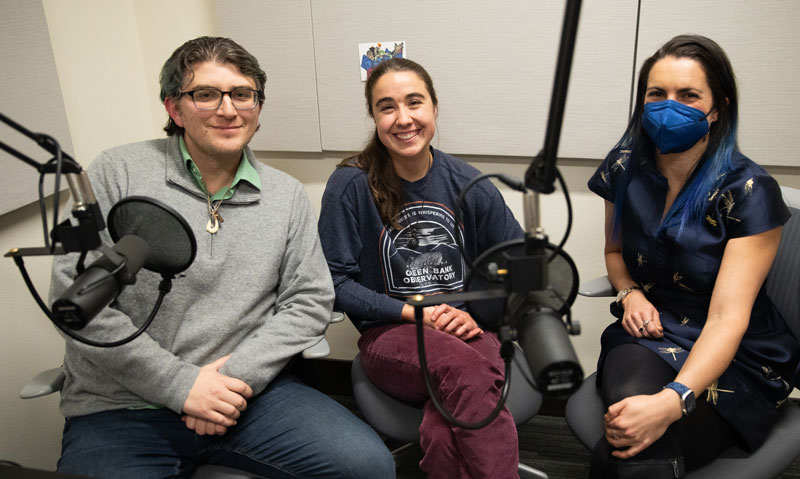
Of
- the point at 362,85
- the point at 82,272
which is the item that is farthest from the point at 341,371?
the point at 82,272

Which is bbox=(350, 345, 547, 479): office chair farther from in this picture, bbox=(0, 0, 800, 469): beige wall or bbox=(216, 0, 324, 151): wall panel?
bbox=(216, 0, 324, 151): wall panel

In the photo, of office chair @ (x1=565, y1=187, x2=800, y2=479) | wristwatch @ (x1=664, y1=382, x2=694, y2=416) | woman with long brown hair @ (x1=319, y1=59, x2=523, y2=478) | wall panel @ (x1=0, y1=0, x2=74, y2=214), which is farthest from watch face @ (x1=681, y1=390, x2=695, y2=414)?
wall panel @ (x1=0, y1=0, x2=74, y2=214)

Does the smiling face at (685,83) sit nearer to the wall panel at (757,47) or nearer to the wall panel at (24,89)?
the wall panel at (757,47)

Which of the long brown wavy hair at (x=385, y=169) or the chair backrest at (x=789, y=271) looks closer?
the chair backrest at (x=789, y=271)

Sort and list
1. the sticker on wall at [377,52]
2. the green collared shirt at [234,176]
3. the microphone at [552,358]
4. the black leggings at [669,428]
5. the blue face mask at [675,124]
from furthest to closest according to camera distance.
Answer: the sticker on wall at [377,52], the green collared shirt at [234,176], the blue face mask at [675,124], the black leggings at [669,428], the microphone at [552,358]

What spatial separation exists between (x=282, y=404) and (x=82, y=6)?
1477 millimetres

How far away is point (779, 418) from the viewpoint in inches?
56.3

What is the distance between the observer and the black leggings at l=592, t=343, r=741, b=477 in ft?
4.26

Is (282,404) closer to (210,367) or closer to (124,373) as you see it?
(210,367)

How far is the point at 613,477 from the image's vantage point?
1.31 metres

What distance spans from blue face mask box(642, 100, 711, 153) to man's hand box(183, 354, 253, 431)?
1.21 metres

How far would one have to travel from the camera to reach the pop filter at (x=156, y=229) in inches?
32.0

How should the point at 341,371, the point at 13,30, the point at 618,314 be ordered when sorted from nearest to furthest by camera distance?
the point at 13,30 → the point at 618,314 → the point at 341,371

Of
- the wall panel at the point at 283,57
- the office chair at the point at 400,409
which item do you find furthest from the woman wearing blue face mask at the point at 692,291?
the wall panel at the point at 283,57
